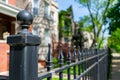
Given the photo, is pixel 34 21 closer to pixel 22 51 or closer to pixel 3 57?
pixel 3 57

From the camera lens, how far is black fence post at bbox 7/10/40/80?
1.87 m

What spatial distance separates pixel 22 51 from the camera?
1866 millimetres

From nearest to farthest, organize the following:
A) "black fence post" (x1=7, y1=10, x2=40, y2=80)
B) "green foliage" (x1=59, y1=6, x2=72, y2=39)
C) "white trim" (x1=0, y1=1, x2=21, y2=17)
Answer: "black fence post" (x1=7, y1=10, x2=40, y2=80) → "white trim" (x1=0, y1=1, x2=21, y2=17) → "green foliage" (x1=59, y1=6, x2=72, y2=39)

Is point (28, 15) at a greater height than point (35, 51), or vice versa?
point (28, 15)

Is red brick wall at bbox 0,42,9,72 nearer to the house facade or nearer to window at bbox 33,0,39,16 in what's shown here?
the house facade

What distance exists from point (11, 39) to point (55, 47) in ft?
93.6

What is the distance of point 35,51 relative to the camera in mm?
2008

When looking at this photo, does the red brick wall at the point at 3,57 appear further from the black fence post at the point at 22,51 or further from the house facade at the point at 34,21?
the black fence post at the point at 22,51

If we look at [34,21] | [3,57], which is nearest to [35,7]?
[34,21]

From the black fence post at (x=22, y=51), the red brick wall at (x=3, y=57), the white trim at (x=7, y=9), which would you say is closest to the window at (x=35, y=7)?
the white trim at (x=7, y=9)

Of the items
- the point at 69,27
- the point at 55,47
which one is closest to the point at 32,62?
the point at 55,47

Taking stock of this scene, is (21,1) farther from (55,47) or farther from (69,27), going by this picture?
(69,27)

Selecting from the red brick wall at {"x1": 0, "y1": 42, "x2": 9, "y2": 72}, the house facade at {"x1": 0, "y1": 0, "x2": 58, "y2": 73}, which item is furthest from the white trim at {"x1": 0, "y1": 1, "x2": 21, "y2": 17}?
the red brick wall at {"x1": 0, "y1": 42, "x2": 9, "y2": 72}

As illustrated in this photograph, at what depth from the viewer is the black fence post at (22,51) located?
6.12ft
